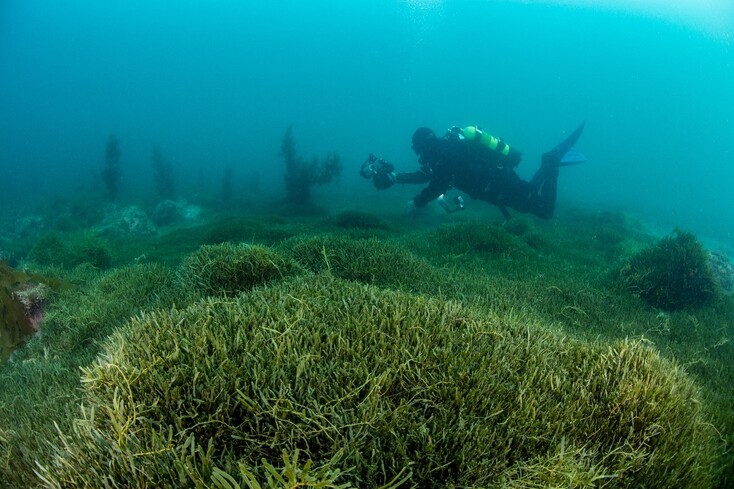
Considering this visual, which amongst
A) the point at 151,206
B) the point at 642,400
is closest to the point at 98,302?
→ the point at 642,400

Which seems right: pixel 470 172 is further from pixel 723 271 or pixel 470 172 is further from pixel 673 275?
pixel 673 275

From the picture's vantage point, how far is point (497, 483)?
6.95 feet

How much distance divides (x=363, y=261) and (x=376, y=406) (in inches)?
152

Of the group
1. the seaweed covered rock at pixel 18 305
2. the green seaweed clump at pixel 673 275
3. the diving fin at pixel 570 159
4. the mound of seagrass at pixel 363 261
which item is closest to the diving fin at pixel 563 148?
the diving fin at pixel 570 159

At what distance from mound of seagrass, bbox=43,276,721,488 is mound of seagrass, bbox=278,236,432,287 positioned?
8.44ft

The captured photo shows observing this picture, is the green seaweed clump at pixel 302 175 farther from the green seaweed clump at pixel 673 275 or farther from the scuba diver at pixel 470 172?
the green seaweed clump at pixel 673 275

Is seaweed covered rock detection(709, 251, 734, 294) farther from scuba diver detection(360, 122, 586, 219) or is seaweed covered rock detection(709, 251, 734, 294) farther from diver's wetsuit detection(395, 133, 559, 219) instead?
diver's wetsuit detection(395, 133, 559, 219)

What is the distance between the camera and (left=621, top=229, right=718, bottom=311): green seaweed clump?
822 cm

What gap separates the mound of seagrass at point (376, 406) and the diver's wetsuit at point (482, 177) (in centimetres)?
1404

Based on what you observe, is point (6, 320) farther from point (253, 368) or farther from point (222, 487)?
point (222, 487)

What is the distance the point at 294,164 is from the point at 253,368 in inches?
1001

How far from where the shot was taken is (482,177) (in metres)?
17.5

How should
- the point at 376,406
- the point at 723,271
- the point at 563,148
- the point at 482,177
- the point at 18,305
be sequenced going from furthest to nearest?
1. the point at 563,148
2. the point at 482,177
3. the point at 723,271
4. the point at 18,305
5. the point at 376,406

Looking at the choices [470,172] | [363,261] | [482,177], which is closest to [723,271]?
[482,177]
